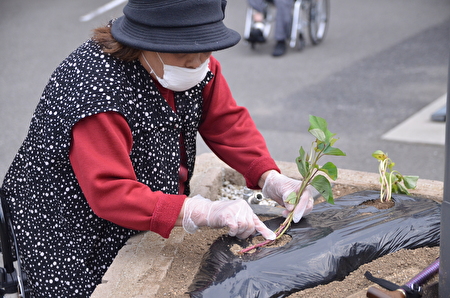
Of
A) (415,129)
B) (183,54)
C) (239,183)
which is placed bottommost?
(415,129)

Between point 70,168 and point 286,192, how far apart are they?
2.65 ft

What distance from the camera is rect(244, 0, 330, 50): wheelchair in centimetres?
770

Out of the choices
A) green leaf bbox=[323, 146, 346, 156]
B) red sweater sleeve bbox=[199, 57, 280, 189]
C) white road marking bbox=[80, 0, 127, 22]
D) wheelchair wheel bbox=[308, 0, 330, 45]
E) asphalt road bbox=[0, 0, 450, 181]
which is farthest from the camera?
white road marking bbox=[80, 0, 127, 22]

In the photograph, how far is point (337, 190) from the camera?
101 inches

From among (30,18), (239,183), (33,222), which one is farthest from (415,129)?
(30,18)

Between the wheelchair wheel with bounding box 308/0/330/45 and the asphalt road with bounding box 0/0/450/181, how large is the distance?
0.54ft

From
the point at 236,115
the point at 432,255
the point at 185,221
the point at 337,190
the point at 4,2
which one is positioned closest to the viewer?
the point at 185,221

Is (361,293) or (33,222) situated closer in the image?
(361,293)

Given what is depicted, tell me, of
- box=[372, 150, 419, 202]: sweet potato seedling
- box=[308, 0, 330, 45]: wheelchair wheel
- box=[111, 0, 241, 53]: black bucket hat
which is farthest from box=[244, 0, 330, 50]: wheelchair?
box=[111, 0, 241, 53]: black bucket hat

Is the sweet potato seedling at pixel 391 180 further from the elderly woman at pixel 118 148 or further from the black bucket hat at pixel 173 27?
the black bucket hat at pixel 173 27

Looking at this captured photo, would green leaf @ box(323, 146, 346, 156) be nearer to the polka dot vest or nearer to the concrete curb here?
the polka dot vest

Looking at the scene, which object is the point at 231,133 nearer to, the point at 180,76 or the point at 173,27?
the point at 180,76

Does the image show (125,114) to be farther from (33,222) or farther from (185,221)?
(33,222)

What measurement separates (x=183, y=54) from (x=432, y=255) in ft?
3.71
